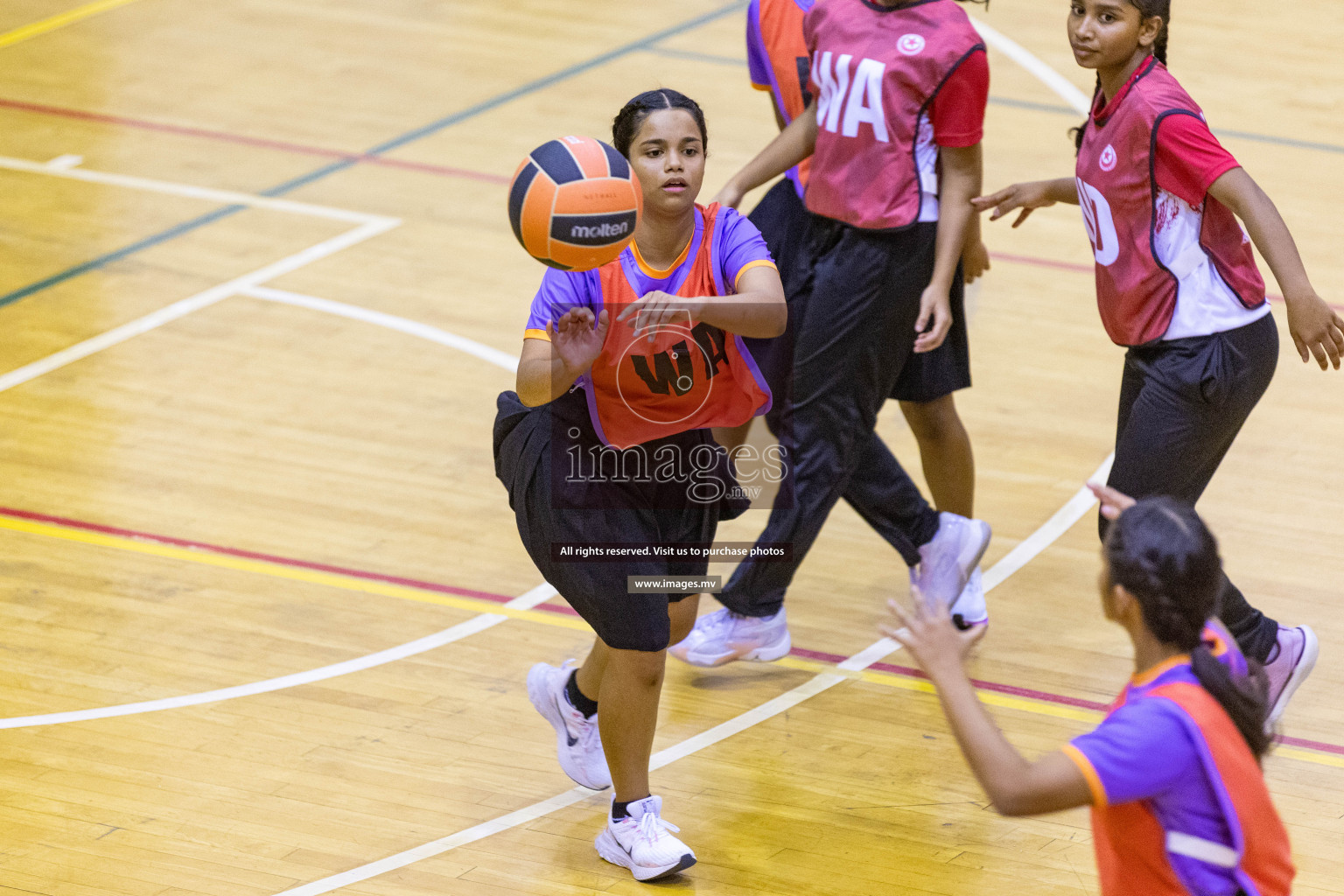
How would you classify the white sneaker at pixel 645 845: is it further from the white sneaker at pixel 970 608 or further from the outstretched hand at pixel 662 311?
the white sneaker at pixel 970 608

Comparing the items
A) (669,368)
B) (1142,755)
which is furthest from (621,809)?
(1142,755)

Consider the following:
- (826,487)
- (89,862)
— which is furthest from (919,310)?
(89,862)

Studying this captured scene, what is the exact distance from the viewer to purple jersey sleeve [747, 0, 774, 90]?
5.08 m

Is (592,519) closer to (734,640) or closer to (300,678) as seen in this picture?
(734,640)

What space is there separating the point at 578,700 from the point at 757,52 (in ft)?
6.90

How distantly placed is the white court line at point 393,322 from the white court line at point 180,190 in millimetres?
926

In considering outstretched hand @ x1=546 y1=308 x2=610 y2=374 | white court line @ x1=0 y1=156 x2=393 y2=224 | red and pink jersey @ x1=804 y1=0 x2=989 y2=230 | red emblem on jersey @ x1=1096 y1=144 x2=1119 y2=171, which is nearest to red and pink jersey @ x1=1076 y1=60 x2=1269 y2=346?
red emblem on jersey @ x1=1096 y1=144 x2=1119 y2=171

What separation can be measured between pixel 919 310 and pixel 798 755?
1270 mm

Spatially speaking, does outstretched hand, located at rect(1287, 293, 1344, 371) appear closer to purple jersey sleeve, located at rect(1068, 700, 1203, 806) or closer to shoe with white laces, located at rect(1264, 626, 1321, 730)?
shoe with white laces, located at rect(1264, 626, 1321, 730)

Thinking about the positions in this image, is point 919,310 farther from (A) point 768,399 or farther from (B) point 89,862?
(B) point 89,862

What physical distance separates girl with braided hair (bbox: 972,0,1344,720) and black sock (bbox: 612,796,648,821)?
1418mm

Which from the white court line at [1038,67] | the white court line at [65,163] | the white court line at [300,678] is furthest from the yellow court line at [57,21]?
the white court line at [300,678]

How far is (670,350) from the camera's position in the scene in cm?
379

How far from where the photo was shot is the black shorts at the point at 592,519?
147 inches
